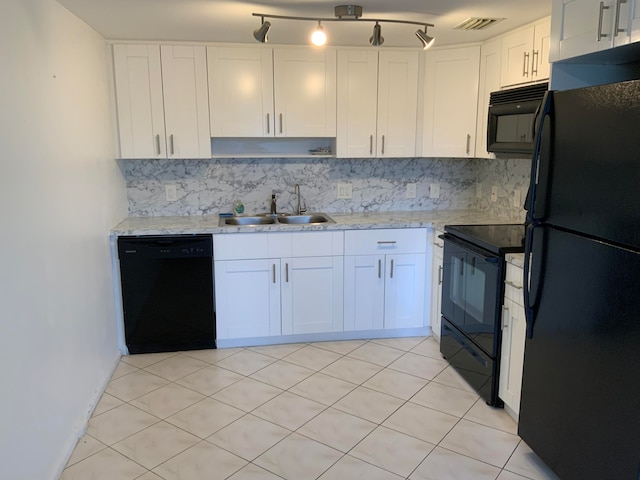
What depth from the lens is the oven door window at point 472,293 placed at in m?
2.71

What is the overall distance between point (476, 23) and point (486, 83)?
1.79 ft

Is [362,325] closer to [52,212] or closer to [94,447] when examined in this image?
[94,447]

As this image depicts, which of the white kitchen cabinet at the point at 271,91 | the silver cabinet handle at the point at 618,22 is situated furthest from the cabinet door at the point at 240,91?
the silver cabinet handle at the point at 618,22

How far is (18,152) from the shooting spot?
194 cm

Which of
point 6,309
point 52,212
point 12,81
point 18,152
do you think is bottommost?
point 6,309

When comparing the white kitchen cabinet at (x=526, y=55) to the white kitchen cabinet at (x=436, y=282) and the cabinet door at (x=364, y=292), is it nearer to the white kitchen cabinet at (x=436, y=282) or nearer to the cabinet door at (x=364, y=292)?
the white kitchen cabinet at (x=436, y=282)

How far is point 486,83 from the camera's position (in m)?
3.43

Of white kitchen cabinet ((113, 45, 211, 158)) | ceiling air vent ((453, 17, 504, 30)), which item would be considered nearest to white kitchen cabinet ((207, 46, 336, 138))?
white kitchen cabinet ((113, 45, 211, 158))

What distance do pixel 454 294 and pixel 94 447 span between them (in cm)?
222

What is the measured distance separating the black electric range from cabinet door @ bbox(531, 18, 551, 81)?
36.2 inches

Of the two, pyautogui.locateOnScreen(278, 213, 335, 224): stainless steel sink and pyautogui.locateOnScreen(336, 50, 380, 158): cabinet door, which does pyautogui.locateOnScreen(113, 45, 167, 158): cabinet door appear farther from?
pyautogui.locateOnScreen(336, 50, 380, 158): cabinet door

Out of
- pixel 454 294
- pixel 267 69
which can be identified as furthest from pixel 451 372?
pixel 267 69

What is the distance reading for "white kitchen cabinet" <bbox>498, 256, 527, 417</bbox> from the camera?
248 centimetres

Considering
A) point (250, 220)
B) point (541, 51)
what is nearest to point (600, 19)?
point (541, 51)
